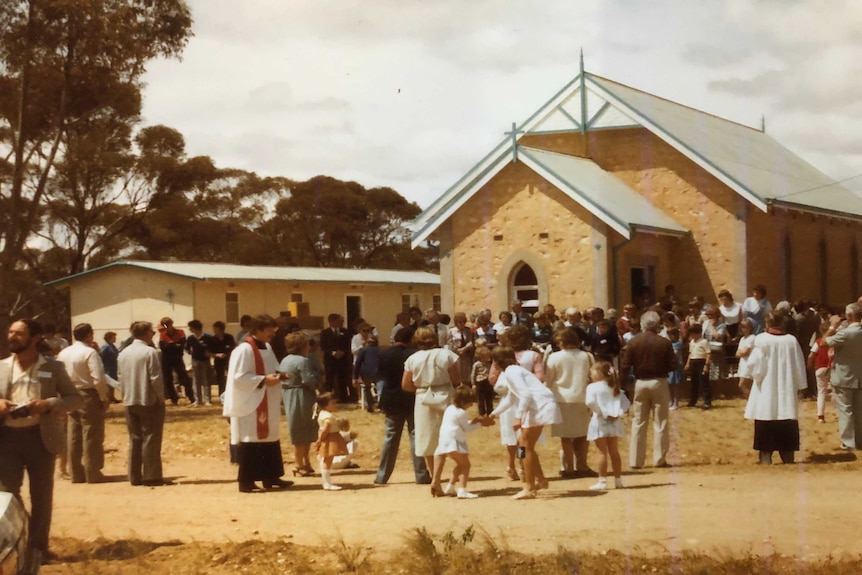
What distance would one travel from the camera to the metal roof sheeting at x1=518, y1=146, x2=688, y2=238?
23766mm

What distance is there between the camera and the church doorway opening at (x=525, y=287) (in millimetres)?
25406

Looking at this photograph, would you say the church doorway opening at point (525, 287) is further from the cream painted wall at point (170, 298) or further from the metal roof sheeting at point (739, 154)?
the cream painted wall at point (170, 298)

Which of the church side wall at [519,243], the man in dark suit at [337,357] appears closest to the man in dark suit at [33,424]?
the man in dark suit at [337,357]

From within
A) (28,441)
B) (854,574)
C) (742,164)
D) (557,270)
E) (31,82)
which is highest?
(31,82)

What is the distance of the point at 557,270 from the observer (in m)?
24.8

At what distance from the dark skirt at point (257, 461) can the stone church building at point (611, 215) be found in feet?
41.4

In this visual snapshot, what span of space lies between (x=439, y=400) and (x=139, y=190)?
127 ft

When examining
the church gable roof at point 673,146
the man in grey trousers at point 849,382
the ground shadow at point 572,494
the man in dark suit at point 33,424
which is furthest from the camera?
the church gable roof at point 673,146

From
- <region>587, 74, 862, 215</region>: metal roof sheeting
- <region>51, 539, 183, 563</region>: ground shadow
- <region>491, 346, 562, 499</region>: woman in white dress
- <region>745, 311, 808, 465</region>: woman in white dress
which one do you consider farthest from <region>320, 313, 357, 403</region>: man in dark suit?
<region>51, 539, 183, 563</region>: ground shadow

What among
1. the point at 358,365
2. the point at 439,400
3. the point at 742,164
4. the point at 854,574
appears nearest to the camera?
the point at 854,574

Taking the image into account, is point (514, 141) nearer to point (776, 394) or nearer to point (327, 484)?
point (776, 394)

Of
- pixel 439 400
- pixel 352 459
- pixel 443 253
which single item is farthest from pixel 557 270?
pixel 439 400

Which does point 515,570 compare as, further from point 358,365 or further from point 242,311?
point 242,311

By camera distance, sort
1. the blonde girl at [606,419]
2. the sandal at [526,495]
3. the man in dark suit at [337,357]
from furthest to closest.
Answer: the man in dark suit at [337,357] → the blonde girl at [606,419] → the sandal at [526,495]
